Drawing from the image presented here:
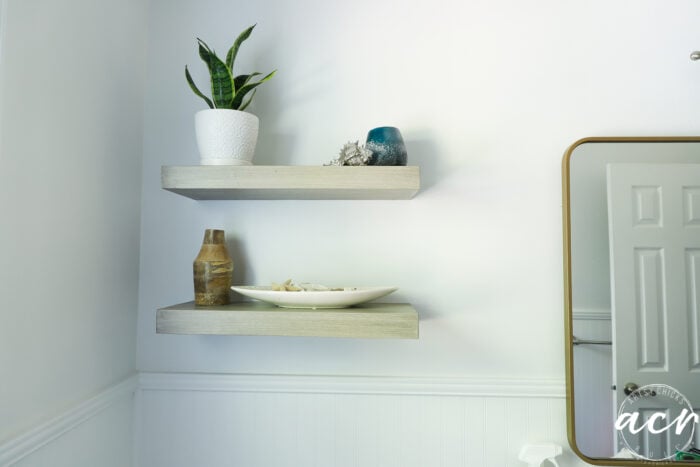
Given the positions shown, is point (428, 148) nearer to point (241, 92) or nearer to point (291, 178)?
point (291, 178)

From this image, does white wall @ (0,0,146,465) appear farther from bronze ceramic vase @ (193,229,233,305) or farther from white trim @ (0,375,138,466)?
bronze ceramic vase @ (193,229,233,305)

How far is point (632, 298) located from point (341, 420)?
792 mm

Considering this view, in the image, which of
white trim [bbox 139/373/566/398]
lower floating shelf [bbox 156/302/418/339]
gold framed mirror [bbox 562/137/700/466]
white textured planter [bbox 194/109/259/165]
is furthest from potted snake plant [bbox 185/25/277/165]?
gold framed mirror [bbox 562/137/700/466]

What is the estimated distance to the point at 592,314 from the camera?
3.45 feet

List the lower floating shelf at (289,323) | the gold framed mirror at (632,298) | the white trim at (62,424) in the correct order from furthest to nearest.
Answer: the gold framed mirror at (632,298) < the lower floating shelf at (289,323) < the white trim at (62,424)

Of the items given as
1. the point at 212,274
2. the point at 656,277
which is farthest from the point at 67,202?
the point at 656,277

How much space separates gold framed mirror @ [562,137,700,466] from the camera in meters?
1.03

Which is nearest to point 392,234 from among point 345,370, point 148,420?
point 345,370

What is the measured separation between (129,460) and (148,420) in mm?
101

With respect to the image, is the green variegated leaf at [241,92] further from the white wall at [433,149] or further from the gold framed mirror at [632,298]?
the gold framed mirror at [632,298]

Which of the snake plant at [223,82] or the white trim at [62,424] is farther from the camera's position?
the snake plant at [223,82]

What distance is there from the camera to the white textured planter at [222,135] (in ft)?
3.25

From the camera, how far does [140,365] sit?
113 cm

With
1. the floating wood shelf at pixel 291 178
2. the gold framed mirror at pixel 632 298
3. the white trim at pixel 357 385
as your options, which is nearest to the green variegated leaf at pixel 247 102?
the floating wood shelf at pixel 291 178
